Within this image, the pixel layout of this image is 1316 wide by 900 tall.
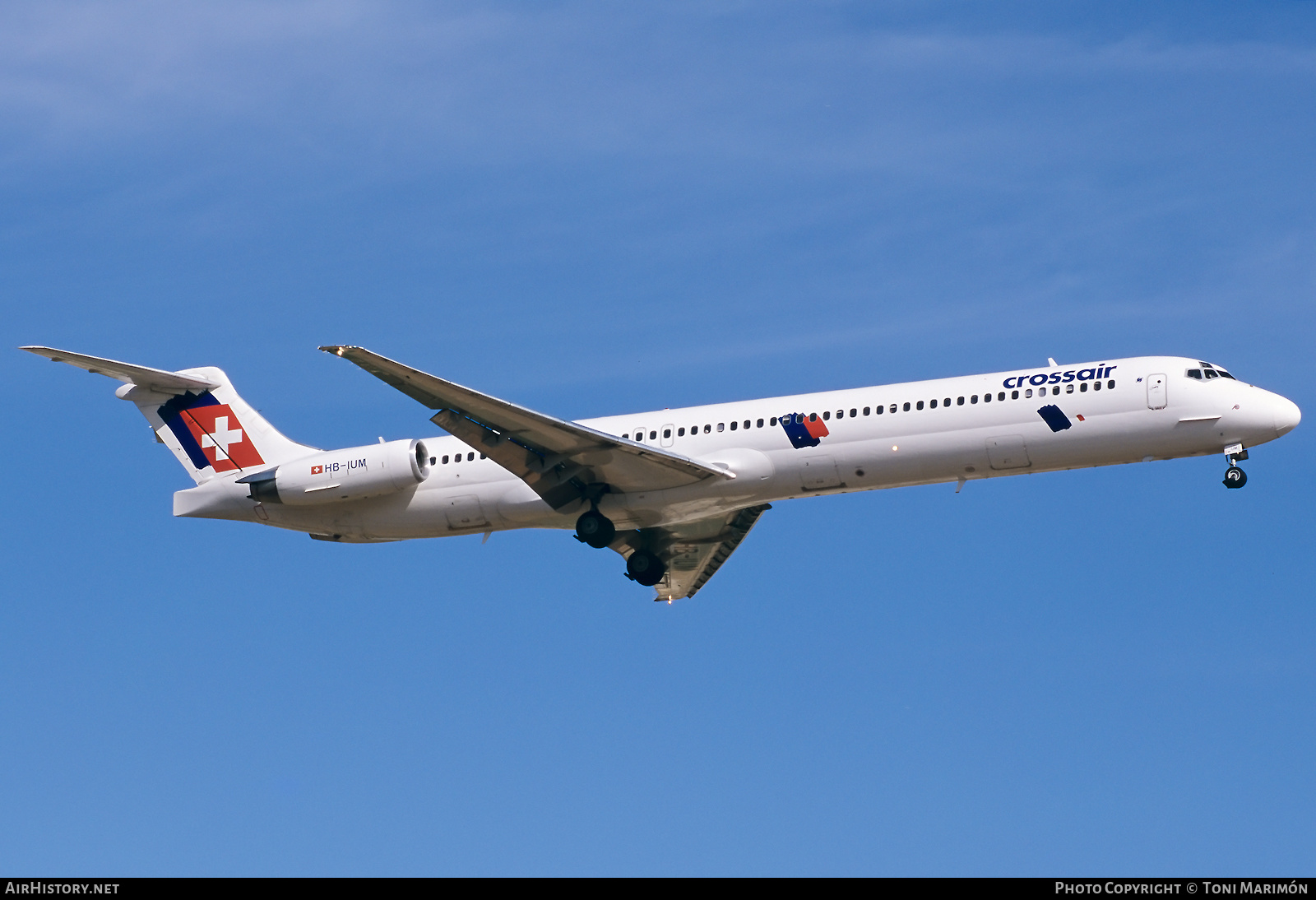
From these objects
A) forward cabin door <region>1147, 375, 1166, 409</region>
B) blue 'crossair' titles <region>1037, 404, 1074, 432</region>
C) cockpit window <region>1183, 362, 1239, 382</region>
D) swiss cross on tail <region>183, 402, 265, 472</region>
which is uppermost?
swiss cross on tail <region>183, 402, 265, 472</region>

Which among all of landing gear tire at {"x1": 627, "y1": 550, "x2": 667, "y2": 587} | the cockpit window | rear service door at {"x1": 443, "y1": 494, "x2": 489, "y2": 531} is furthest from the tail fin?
the cockpit window

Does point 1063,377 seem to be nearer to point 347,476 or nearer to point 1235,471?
point 1235,471

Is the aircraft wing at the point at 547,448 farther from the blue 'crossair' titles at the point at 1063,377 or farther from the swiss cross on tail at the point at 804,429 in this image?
the blue 'crossair' titles at the point at 1063,377

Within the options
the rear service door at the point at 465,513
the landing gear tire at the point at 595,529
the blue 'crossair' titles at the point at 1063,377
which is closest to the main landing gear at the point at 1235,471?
the blue 'crossair' titles at the point at 1063,377

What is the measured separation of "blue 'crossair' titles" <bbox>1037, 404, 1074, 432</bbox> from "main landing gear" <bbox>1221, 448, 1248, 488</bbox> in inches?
108

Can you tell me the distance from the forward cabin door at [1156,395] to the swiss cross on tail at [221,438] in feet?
58.5

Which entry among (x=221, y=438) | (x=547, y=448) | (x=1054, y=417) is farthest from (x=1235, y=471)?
(x=221, y=438)

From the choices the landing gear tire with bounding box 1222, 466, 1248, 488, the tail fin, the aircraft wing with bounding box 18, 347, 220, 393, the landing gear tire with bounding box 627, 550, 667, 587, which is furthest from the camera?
the landing gear tire with bounding box 627, 550, 667, 587

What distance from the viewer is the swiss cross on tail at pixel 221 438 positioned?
32688mm

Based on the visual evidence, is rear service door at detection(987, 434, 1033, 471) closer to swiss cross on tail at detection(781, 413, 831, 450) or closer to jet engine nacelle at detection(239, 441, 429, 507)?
swiss cross on tail at detection(781, 413, 831, 450)

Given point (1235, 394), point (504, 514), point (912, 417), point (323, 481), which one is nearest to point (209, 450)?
point (323, 481)

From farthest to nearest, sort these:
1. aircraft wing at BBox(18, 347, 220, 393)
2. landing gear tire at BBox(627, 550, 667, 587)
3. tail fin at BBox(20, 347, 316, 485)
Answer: landing gear tire at BBox(627, 550, 667, 587), tail fin at BBox(20, 347, 316, 485), aircraft wing at BBox(18, 347, 220, 393)

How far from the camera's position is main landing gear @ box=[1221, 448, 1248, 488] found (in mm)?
26594
